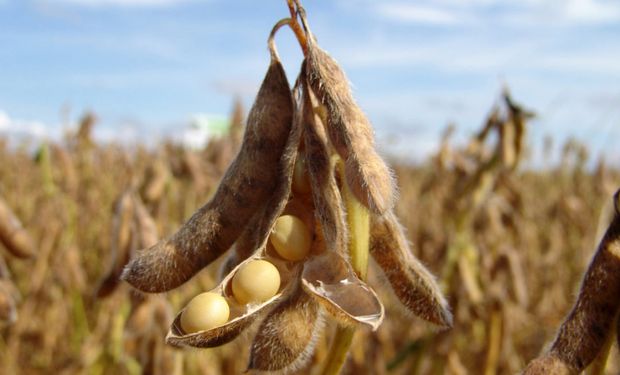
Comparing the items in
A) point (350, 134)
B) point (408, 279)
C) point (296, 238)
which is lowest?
point (408, 279)

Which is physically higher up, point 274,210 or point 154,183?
point 274,210

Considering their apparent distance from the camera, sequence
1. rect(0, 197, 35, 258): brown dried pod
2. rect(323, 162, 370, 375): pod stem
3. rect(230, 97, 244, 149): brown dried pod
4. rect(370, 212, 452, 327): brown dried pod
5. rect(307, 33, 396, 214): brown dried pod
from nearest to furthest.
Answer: rect(307, 33, 396, 214): brown dried pod < rect(323, 162, 370, 375): pod stem < rect(370, 212, 452, 327): brown dried pod < rect(0, 197, 35, 258): brown dried pod < rect(230, 97, 244, 149): brown dried pod

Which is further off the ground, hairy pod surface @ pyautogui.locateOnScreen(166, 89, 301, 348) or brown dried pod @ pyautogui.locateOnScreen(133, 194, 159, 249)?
hairy pod surface @ pyautogui.locateOnScreen(166, 89, 301, 348)

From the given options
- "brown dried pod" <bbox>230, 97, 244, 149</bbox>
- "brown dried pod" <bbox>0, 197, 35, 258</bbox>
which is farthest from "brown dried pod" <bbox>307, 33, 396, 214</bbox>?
"brown dried pod" <bbox>230, 97, 244, 149</bbox>

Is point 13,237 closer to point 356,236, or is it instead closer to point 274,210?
point 274,210

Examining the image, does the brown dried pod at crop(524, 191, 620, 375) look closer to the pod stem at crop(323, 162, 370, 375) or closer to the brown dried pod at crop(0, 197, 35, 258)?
the pod stem at crop(323, 162, 370, 375)

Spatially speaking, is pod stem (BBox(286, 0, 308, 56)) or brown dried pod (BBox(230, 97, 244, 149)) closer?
pod stem (BBox(286, 0, 308, 56))

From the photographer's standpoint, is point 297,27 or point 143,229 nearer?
point 297,27

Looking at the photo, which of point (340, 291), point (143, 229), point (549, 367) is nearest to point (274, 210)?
point (340, 291)
